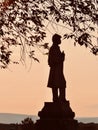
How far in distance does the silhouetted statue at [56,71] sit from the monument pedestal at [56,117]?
1.05 feet

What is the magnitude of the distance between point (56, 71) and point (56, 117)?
1.95 meters

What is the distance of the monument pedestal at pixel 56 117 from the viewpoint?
776 inches

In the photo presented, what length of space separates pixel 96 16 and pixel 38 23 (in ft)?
7.02

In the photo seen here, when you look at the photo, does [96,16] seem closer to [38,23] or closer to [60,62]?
[38,23]

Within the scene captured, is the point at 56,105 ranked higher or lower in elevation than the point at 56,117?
higher

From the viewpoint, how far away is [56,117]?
65.1 feet

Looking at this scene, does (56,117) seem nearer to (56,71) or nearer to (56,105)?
(56,105)

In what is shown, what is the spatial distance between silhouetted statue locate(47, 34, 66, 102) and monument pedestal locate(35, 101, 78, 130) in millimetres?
319

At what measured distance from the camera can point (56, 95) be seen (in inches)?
787

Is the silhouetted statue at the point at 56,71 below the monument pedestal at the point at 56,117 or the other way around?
the other way around

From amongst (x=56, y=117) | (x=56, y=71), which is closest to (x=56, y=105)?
(x=56, y=117)

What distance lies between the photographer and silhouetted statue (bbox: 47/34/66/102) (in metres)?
20.1

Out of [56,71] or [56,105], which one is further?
[56,71]

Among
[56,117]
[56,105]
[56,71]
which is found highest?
[56,71]
